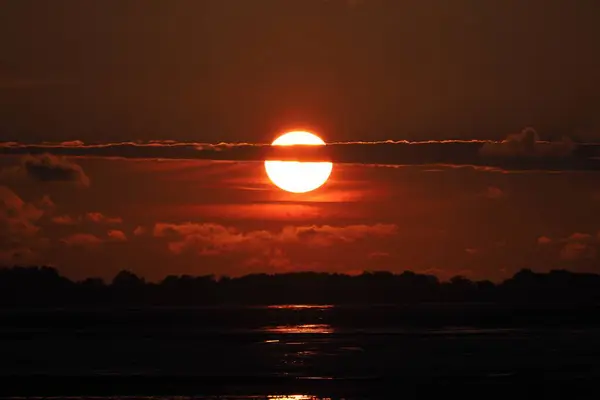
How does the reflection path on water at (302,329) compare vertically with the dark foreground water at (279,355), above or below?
above

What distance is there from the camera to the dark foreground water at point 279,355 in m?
57.9

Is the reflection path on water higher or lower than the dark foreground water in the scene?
higher

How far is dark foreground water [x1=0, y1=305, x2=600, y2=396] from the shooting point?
57.9 m

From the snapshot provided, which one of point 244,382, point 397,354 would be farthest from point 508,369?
point 244,382

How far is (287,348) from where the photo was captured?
255ft

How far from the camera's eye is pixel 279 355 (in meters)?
71.9

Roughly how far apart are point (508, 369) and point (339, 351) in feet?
48.9

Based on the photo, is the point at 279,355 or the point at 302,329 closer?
the point at 279,355

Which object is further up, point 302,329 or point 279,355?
point 302,329

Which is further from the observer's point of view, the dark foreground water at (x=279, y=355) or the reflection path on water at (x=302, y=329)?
the reflection path on water at (x=302, y=329)

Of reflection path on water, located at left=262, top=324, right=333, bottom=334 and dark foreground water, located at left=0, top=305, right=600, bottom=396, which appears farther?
reflection path on water, located at left=262, top=324, right=333, bottom=334

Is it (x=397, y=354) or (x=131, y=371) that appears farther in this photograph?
(x=397, y=354)

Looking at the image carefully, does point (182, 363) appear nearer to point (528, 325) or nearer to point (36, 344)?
point (36, 344)

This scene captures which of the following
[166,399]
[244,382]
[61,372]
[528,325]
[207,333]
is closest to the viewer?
[166,399]
